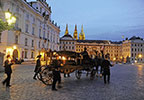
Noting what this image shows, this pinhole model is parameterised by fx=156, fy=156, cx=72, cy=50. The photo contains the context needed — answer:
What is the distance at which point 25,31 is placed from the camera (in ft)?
119

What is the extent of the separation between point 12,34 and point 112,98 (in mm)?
28118

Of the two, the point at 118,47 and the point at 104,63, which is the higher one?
the point at 118,47

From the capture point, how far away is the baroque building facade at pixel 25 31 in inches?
1149

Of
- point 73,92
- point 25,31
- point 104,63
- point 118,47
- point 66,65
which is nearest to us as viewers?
point 73,92

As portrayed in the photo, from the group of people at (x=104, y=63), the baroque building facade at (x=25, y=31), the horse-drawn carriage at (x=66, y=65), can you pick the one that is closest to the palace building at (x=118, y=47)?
the baroque building facade at (x=25, y=31)

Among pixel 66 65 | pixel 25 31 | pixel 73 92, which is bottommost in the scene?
→ pixel 73 92

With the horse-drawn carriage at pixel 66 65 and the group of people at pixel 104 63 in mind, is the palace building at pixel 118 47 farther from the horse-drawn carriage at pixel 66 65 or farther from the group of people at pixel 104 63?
the horse-drawn carriage at pixel 66 65

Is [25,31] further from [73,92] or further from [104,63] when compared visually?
[73,92]

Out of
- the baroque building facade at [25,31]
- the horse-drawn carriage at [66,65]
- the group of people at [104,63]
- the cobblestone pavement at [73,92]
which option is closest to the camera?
the cobblestone pavement at [73,92]

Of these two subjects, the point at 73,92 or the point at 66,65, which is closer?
the point at 73,92

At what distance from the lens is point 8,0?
28.9m

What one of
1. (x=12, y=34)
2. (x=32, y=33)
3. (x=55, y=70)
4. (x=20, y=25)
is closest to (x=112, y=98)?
(x=55, y=70)

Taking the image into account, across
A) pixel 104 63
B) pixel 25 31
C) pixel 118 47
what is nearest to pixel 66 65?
pixel 104 63

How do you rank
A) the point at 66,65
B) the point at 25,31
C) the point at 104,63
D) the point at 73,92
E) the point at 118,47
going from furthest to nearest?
the point at 118,47
the point at 25,31
the point at 104,63
the point at 66,65
the point at 73,92
